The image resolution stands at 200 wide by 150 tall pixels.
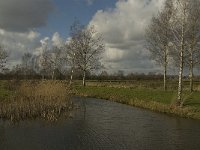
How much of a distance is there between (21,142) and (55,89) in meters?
17.5

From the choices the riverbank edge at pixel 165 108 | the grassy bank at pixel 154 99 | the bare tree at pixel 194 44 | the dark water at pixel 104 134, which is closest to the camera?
the dark water at pixel 104 134

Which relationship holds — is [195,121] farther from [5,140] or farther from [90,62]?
[90,62]

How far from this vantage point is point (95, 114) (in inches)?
1131

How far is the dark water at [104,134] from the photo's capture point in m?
17.0

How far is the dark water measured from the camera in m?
17.0

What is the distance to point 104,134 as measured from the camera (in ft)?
65.5

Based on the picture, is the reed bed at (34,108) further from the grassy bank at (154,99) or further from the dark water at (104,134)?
the grassy bank at (154,99)

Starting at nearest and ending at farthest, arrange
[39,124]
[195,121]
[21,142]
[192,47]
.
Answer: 1. [21,142]
2. [39,124]
3. [195,121]
4. [192,47]

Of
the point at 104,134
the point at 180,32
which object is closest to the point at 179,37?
the point at 180,32

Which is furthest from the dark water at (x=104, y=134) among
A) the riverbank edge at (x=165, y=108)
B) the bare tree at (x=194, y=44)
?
the bare tree at (x=194, y=44)

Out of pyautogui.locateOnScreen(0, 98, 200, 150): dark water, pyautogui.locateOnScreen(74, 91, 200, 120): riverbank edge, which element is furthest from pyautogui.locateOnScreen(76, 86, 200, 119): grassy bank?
pyautogui.locateOnScreen(0, 98, 200, 150): dark water

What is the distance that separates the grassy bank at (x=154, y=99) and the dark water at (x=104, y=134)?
93.8 inches

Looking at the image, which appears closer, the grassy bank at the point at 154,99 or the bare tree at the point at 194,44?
the grassy bank at the point at 154,99

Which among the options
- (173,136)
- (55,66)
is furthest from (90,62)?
(173,136)
